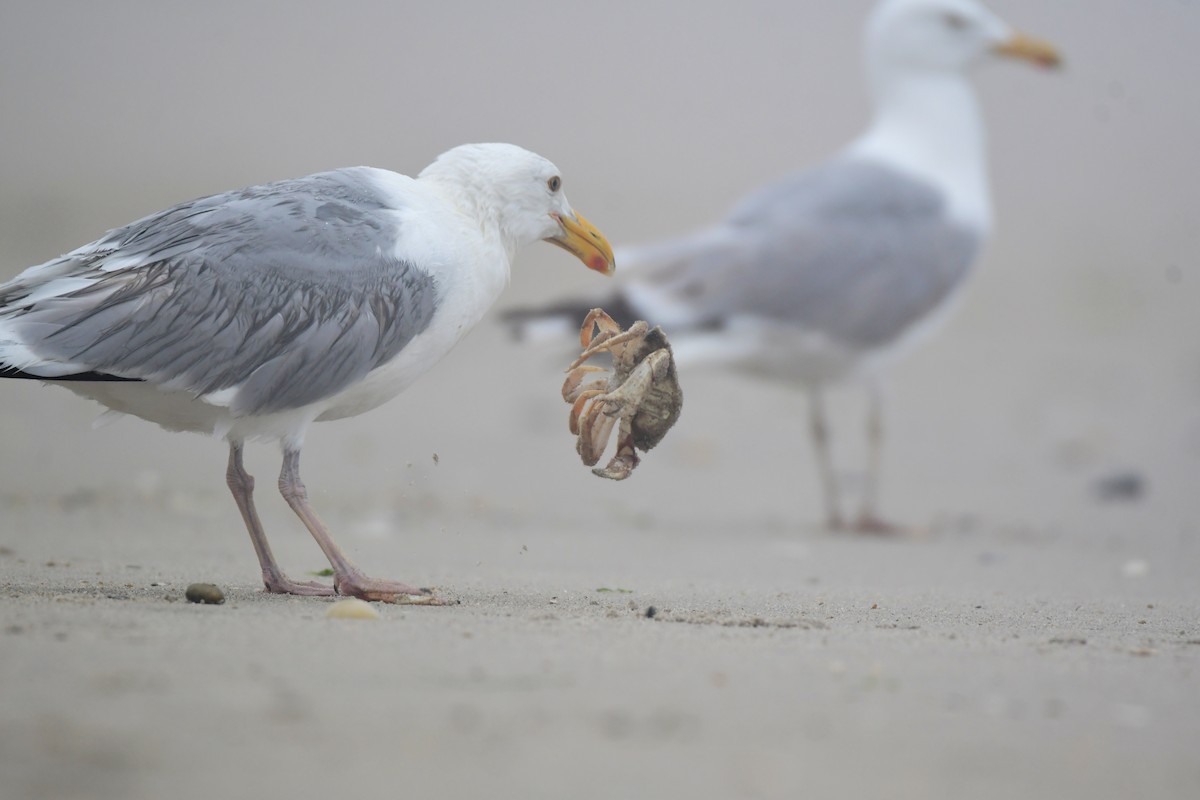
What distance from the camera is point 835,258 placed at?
8.72 m

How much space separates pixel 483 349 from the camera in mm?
12180

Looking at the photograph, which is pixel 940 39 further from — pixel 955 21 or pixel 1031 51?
pixel 1031 51

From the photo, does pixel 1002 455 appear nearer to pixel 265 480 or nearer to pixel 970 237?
pixel 970 237

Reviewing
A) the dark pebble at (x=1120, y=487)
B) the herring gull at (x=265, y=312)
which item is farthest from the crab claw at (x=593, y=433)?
the dark pebble at (x=1120, y=487)

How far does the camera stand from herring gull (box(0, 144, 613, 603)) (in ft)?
14.8

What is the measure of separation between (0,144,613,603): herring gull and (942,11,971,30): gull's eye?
576 cm

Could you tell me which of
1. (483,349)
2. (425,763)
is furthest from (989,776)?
(483,349)

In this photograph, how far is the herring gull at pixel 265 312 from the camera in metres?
4.51

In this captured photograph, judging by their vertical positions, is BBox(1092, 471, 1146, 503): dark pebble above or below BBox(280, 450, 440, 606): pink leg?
above

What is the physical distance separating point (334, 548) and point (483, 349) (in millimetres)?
7361

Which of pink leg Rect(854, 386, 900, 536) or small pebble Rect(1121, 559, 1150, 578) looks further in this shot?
pink leg Rect(854, 386, 900, 536)

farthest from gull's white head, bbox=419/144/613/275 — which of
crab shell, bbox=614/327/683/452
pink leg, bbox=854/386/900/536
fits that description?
pink leg, bbox=854/386/900/536

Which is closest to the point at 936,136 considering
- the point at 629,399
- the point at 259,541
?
the point at 629,399

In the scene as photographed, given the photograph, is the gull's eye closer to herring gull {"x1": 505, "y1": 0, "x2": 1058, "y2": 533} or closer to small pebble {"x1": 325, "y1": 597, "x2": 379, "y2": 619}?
herring gull {"x1": 505, "y1": 0, "x2": 1058, "y2": 533}
